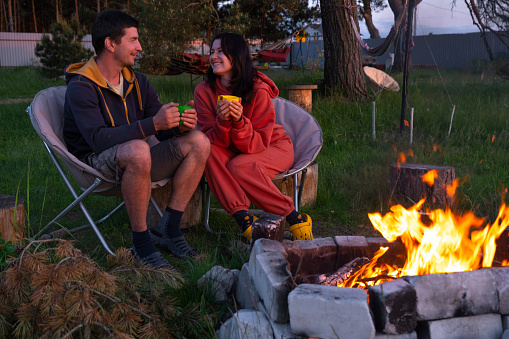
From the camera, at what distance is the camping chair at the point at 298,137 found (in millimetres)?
3377

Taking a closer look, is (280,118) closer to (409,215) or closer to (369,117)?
(409,215)

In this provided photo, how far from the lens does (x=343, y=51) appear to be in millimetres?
7238

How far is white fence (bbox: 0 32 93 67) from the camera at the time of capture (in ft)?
80.2

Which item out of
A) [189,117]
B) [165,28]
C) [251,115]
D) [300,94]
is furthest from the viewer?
[165,28]

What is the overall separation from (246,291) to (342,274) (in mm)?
429

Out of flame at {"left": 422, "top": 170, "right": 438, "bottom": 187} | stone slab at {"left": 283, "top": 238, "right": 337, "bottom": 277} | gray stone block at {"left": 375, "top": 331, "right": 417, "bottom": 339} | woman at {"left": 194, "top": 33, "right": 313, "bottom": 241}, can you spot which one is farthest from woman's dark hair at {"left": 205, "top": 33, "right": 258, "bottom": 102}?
gray stone block at {"left": 375, "top": 331, "right": 417, "bottom": 339}

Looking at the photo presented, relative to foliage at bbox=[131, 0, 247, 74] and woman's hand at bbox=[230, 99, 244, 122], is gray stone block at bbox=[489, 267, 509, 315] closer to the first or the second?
woman's hand at bbox=[230, 99, 244, 122]

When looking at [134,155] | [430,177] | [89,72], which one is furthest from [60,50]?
[430,177]

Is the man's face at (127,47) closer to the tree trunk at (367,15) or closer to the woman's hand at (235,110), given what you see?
the woman's hand at (235,110)

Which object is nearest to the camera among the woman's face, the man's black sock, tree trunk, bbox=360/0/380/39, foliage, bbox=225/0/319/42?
the man's black sock

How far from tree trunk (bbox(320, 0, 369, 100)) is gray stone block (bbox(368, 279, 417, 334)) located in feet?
18.6

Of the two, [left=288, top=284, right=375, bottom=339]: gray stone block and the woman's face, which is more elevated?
the woman's face

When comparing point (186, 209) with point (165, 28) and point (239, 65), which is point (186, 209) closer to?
point (239, 65)

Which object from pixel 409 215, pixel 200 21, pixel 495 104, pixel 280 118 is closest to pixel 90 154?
pixel 280 118
